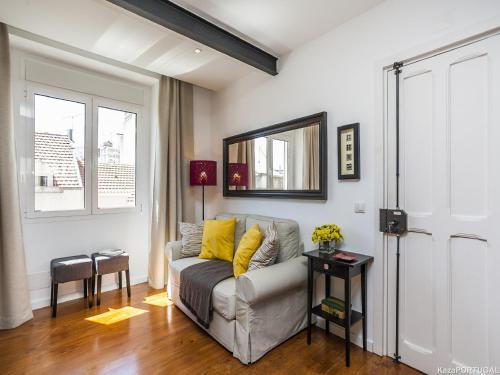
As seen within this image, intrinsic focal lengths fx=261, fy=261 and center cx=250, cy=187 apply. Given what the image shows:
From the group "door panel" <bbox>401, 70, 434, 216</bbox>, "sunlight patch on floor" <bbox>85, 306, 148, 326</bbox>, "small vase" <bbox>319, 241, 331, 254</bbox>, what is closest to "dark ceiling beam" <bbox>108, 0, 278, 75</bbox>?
"door panel" <bbox>401, 70, 434, 216</bbox>

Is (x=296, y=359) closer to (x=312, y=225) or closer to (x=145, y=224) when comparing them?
(x=312, y=225)

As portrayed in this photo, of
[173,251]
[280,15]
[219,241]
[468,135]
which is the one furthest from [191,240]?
[468,135]

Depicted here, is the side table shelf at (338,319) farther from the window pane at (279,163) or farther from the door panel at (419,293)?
the window pane at (279,163)

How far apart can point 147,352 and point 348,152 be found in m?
2.33

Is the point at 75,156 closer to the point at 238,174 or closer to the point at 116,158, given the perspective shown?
the point at 116,158

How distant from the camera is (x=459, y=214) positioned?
173 centimetres

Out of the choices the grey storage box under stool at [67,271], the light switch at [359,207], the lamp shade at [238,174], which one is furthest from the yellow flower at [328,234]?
the grey storage box under stool at [67,271]

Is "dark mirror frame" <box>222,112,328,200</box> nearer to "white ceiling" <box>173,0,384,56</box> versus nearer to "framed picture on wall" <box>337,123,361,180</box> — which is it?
"framed picture on wall" <box>337,123,361,180</box>

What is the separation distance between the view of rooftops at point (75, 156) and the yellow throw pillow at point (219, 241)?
1.36 meters

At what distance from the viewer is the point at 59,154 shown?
298cm

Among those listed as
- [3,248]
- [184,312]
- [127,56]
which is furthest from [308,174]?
[3,248]

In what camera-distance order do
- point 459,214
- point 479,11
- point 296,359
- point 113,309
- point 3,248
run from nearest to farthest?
point 479,11 → point 459,214 → point 296,359 → point 3,248 → point 113,309

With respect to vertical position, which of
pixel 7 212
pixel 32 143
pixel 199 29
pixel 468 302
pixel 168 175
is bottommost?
pixel 468 302

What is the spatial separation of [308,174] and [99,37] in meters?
2.44
